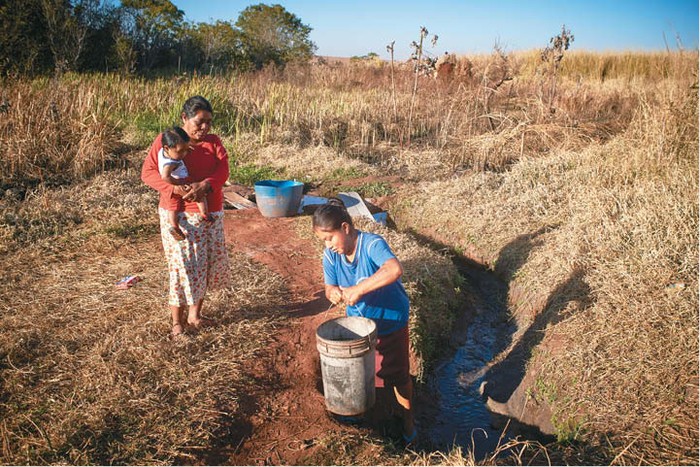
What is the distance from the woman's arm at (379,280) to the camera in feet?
8.79

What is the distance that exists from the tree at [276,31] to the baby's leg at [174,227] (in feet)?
75.6

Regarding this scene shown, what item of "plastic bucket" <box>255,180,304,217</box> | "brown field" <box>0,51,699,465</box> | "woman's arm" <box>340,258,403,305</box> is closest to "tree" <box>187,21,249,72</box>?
"brown field" <box>0,51,699,465</box>

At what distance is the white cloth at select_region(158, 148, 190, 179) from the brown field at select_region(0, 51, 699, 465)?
3.87 feet

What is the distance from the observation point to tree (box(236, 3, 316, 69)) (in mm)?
25844

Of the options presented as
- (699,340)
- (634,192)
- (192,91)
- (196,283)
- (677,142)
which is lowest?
(699,340)

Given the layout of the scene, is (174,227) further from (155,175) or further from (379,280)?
(379,280)

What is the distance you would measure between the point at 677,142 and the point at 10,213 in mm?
7632

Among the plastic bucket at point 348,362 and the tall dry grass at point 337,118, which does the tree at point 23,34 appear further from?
the plastic bucket at point 348,362

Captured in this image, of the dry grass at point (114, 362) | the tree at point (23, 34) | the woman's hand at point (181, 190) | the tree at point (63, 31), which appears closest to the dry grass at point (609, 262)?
the dry grass at point (114, 362)

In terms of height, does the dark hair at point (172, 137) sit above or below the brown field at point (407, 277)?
above

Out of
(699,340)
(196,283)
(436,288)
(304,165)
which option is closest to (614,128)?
(304,165)

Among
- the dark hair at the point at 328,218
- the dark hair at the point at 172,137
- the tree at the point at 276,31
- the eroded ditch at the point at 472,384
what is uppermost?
the tree at the point at 276,31

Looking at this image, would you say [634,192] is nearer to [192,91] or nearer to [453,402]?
[453,402]

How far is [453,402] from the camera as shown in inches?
158
